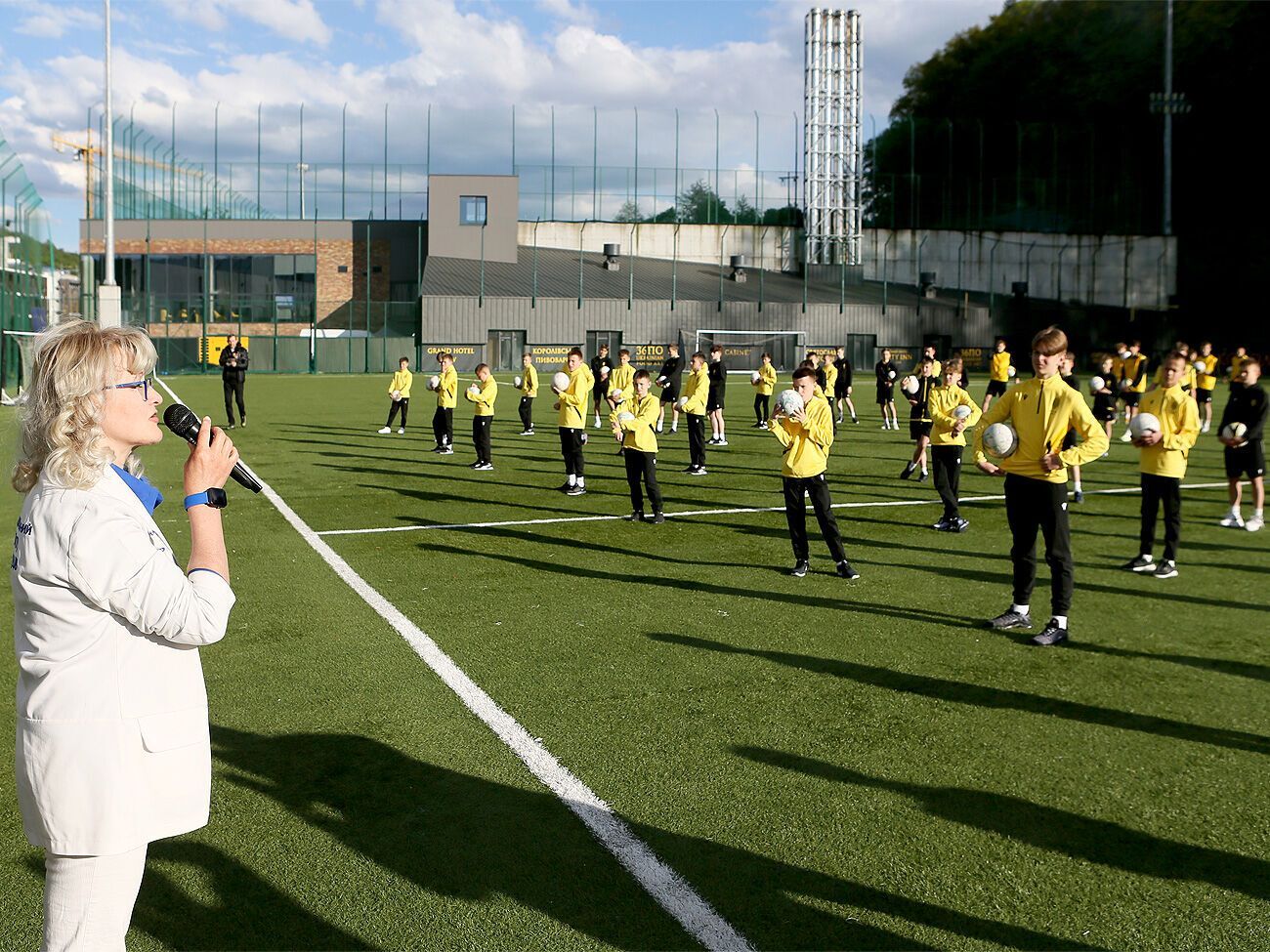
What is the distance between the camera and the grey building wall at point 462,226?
59.7m

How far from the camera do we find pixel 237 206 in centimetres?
6412

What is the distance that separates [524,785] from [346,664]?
90.7 inches

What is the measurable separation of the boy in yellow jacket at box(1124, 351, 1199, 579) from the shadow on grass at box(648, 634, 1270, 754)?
4.25m

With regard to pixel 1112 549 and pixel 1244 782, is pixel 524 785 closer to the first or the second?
pixel 1244 782

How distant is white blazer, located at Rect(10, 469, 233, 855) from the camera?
8.46 feet

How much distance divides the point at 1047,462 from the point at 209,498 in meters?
6.23

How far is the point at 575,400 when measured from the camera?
15758 mm

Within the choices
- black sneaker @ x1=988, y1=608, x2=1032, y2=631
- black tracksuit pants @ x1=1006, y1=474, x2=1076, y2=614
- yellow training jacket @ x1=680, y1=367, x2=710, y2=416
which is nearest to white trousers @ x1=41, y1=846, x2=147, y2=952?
black tracksuit pants @ x1=1006, y1=474, x2=1076, y2=614

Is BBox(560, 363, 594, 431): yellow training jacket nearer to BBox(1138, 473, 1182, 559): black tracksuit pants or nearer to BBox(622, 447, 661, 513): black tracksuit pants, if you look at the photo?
BBox(622, 447, 661, 513): black tracksuit pants

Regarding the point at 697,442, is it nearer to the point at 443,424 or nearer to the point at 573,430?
the point at 573,430

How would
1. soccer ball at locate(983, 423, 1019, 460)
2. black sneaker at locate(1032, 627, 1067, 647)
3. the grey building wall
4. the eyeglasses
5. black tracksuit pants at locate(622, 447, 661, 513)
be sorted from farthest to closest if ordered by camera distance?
the grey building wall → black tracksuit pants at locate(622, 447, 661, 513) → soccer ball at locate(983, 423, 1019, 460) → black sneaker at locate(1032, 627, 1067, 647) → the eyeglasses

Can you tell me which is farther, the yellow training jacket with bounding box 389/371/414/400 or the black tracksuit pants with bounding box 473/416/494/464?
the yellow training jacket with bounding box 389/371/414/400

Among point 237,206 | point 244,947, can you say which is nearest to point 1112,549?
point 244,947

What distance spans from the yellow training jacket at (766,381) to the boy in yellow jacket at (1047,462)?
1698 cm
